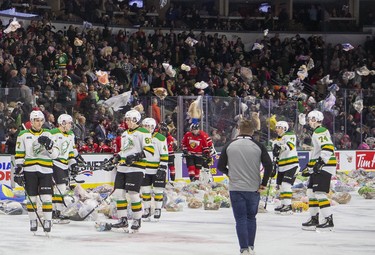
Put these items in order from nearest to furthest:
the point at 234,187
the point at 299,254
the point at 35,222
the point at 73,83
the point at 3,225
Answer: the point at 234,187 → the point at 299,254 → the point at 35,222 → the point at 3,225 → the point at 73,83

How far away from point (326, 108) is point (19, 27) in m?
7.84

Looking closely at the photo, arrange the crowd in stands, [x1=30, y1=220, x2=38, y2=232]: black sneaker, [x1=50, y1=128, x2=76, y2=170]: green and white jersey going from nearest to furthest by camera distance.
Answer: [x1=30, y1=220, x2=38, y2=232]: black sneaker
[x1=50, y1=128, x2=76, y2=170]: green and white jersey
the crowd in stands

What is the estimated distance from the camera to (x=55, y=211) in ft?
47.9

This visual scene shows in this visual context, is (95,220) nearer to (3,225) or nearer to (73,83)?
(3,225)

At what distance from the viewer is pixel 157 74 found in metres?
25.6

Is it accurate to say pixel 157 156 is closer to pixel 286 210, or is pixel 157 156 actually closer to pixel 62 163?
pixel 62 163

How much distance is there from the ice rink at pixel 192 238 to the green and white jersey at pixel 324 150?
3.00 feet

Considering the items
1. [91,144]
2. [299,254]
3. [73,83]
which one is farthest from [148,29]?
[299,254]

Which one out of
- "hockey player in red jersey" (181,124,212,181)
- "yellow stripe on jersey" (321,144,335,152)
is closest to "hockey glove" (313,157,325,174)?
"yellow stripe on jersey" (321,144,335,152)

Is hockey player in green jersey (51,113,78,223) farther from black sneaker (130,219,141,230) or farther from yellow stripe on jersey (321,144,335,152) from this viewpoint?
yellow stripe on jersey (321,144,335,152)

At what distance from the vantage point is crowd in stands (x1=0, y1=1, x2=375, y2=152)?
20203 mm

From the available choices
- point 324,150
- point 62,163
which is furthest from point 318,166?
point 62,163

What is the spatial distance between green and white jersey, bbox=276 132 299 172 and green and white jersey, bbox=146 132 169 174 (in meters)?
2.32

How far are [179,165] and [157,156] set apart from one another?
683 centimetres
